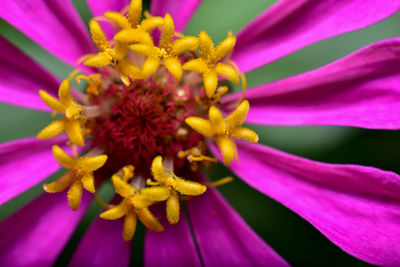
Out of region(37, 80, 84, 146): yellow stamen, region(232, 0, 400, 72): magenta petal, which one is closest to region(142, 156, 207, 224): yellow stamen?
region(37, 80, 84, 146): yellow stamen

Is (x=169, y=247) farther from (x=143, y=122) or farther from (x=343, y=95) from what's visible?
(x=343, y=95)

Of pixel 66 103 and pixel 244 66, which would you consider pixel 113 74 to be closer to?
pixel 66 103

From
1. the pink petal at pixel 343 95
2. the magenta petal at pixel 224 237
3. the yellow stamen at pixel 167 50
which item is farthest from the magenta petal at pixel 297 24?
the magenta petal at pixel 224 237

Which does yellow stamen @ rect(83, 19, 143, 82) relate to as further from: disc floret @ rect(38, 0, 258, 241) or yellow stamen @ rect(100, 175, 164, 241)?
yellow stamen @ rect(100, 175, 164, 241)

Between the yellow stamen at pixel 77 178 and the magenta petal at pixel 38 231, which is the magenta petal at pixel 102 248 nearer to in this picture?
the magenta petal at pixel 38 231

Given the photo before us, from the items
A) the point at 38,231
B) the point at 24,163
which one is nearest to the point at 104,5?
the point at 24,163
